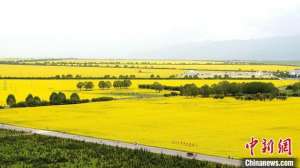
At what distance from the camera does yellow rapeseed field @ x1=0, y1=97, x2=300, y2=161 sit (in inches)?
1603

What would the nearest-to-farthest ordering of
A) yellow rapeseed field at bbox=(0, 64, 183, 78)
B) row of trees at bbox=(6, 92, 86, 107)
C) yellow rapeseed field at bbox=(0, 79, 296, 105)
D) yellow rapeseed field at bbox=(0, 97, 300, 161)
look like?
1. yellow rapeseed field at bbox=(0, 97, 300, 161)
2. row of trees at bbox=(6, 92, 86, 107)
3. yellow rapeseed field at bbox=(0, 79, 296, 105)
4. yellow rapeseed field at bbox=(0, 64, 183, 78)

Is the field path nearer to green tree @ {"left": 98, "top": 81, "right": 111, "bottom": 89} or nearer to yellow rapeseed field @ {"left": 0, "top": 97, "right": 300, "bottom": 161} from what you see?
yellow rapeseed field @ {"left": 0, "top": 97, "right": 300, "bottom": 161}

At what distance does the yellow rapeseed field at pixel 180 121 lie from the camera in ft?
134

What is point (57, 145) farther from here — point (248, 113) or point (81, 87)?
point (81, 87)

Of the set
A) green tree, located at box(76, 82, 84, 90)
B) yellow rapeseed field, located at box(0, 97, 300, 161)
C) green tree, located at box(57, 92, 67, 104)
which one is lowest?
yellow rapeseed field, located at box(0, 97, 300, 161)

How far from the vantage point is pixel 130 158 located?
35500mm

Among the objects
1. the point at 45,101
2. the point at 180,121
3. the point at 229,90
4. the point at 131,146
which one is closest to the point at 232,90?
the point at 229,90

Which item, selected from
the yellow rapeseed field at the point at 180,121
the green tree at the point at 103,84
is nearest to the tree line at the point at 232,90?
the yellow rapeseed field at the point at 180,121

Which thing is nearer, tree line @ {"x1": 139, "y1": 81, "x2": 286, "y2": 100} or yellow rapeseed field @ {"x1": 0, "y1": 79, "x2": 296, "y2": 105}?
yellow rapeseed field @ {"x1": 0, "y1": 79, "x2": 296, "y2": 105}

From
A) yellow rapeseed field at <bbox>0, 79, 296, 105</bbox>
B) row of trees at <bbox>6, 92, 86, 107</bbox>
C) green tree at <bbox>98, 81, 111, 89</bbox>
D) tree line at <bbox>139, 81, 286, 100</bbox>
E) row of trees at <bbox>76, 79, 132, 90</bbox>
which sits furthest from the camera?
green tree at <bbox>98, 81, 111, 89</bbox>

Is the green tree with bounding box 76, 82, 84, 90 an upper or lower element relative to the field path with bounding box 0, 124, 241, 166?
upper

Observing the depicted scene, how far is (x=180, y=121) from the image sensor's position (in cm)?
5403

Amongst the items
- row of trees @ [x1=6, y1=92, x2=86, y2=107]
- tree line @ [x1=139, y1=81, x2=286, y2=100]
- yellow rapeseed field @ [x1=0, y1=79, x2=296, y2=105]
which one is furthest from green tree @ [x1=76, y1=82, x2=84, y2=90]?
row of trees @ [x1=6, y1=92, x2=86, y2=107]

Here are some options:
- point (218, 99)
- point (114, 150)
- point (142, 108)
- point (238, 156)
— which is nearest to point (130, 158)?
point (114, 150)
